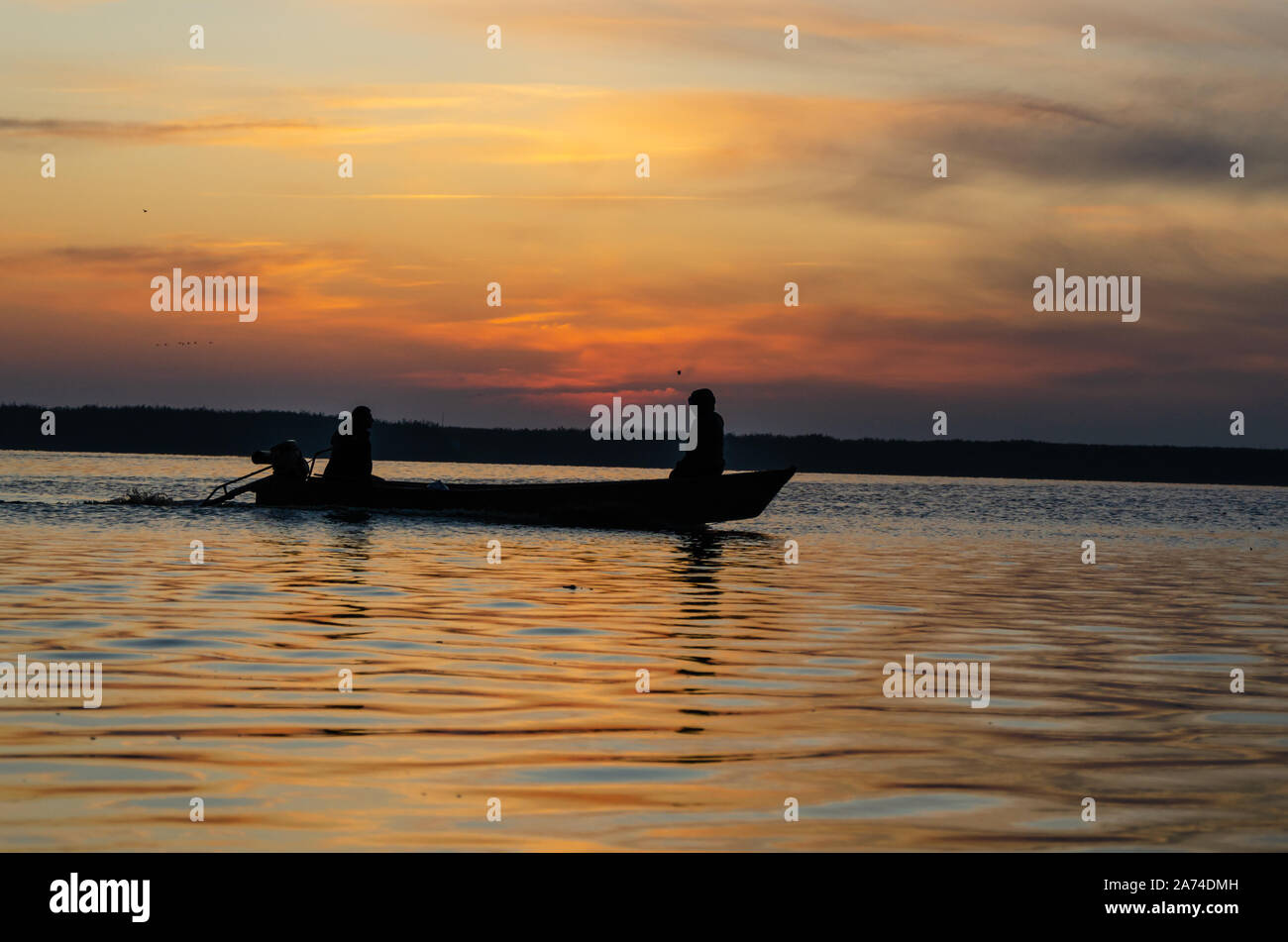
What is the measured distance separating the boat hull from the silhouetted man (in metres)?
0.21

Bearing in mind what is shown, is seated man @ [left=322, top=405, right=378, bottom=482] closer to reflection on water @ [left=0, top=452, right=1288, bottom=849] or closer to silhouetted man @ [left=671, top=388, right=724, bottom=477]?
silhouetted man @ [left=671, top=388, right=724, bottom=477]

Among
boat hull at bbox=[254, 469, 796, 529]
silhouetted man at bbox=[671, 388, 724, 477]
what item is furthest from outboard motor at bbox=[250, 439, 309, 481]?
silhouetted man at bbox=[671, 388, 724, 477]

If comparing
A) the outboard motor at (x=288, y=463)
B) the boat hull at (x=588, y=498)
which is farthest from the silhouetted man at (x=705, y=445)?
the outboard motor at (x=288, y=463)

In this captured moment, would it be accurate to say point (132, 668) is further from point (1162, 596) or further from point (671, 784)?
point (1162, 596)

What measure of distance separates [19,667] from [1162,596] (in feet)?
47.5

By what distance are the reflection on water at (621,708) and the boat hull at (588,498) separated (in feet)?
23.2

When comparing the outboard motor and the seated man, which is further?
the outboard motor

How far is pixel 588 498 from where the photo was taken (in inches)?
1184

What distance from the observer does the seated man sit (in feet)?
100

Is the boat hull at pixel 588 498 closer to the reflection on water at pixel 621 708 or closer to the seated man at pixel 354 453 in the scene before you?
the seated man at pixel 354 453

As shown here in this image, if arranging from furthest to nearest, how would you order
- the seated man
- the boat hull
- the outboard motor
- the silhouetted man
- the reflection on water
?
the outboard motor → the seated man → the boat hull → the silhouetted man → the reflection on water

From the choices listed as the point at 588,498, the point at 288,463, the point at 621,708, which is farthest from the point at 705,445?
the point at 621,708

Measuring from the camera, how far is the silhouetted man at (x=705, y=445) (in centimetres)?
2803
